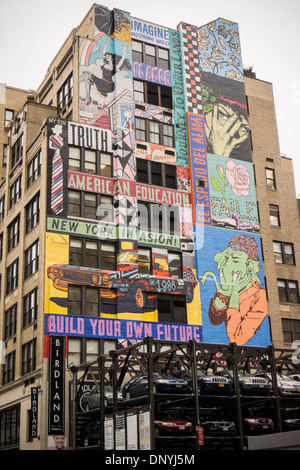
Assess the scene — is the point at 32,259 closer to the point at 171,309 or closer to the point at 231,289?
the point at 171,309

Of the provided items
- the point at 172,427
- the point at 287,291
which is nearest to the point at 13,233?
the point at 287,291

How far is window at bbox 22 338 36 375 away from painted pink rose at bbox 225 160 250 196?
71.5ft

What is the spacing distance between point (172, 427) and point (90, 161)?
2394 cm

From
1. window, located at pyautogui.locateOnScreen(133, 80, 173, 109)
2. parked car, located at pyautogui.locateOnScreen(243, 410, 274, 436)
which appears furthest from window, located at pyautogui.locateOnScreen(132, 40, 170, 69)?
parked car, located at pyautogui.locateOnScreen(243, 410, 274, 436)

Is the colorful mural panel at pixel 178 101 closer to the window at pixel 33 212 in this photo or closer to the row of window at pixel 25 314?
the window at pixel 33 212

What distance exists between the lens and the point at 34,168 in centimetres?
5250

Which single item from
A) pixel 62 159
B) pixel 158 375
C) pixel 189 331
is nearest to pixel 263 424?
pixel 158 375

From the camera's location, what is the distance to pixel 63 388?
43.8 metres

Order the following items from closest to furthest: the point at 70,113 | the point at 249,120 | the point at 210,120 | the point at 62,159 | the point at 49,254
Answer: the point at 49,254 → the point at 62,159 → the point at 70,113 → the point at 210,120 → the point at 249,120

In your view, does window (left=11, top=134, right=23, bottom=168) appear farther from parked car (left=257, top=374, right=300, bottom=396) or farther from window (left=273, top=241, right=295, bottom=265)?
parked car (left=257, top=374, right=300, bottom=396)

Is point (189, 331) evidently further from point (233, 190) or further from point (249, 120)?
point (249, 120)

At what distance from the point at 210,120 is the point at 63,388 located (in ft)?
88.7

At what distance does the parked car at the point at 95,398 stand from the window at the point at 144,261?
1119 cm

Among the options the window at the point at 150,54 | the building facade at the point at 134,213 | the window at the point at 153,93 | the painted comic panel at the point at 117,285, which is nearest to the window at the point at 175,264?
the building facade at the point at 134,213
